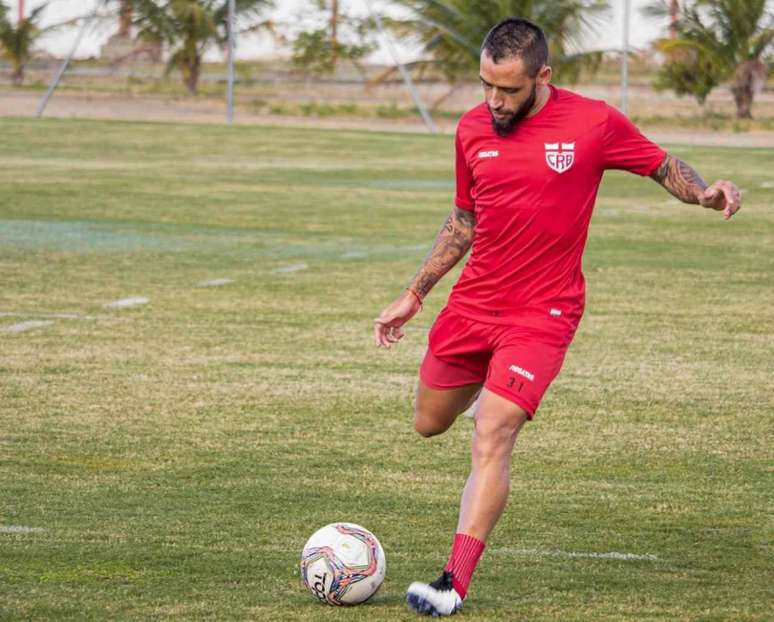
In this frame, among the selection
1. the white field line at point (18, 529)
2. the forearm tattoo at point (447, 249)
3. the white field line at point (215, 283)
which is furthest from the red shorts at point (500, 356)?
the white field line at point (215, 283)

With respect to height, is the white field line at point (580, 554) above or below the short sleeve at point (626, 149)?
below

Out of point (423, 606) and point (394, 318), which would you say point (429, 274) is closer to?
point (394, 318)

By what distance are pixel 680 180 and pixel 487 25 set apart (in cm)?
4306

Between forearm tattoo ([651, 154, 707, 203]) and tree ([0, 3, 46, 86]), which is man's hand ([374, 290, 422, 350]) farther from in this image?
tree ([0, 3, 46, 86])

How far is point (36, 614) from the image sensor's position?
223 inches

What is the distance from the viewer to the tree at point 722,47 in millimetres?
47188

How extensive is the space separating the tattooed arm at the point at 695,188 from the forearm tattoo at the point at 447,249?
0.75 meters

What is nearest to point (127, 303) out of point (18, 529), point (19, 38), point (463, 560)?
point (18, 529)

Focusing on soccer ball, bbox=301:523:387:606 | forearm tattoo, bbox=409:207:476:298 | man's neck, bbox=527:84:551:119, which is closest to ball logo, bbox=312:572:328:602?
soccer ball, bbox=301:523:387:606

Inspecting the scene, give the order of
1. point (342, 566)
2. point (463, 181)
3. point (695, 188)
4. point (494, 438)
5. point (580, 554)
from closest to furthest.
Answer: point (342, 566) < point (494, 438) < point (695, 188) < point (463, 181) < point (580, 554)

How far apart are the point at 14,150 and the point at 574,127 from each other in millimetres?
26799

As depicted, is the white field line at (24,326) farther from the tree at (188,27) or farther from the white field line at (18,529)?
the tree at (188,27)

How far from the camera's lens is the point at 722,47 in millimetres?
47656

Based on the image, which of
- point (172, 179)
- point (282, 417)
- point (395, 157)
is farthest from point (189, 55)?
point (282, 417)
